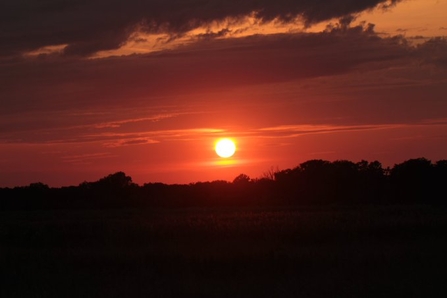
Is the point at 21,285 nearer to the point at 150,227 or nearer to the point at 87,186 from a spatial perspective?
the point at 150,227

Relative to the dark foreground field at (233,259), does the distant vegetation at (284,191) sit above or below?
above

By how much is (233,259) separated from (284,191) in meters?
41.9

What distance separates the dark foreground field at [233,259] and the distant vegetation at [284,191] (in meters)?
26.1

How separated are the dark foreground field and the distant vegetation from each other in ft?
85.6

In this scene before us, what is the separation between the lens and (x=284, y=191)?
2331 inches

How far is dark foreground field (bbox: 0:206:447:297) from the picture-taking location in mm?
13969

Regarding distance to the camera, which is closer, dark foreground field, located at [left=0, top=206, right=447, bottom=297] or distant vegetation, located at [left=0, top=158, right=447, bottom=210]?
dark foreground field, located at [left=0, top=206, right=447, bottom=297]

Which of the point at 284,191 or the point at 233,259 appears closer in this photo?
the point at 233,259

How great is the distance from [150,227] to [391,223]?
9.65 m

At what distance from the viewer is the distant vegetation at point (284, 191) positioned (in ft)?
181

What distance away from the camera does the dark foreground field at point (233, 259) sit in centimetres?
1397

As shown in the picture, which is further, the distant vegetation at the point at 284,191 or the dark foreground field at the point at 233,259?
the distant vegetation at the point at 284,191

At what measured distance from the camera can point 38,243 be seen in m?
25.8

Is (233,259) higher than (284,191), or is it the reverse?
(284,191)
